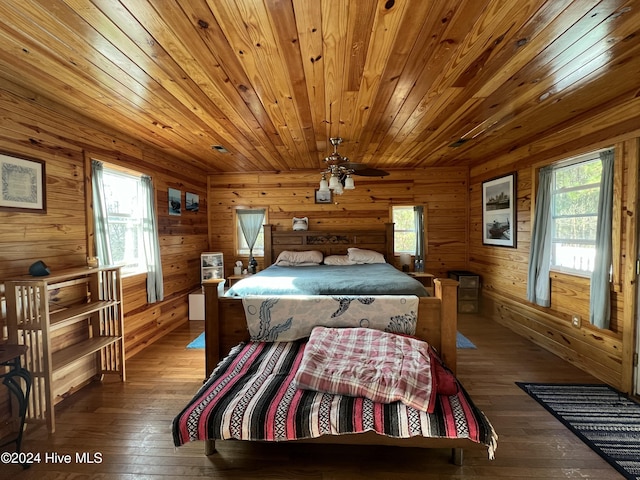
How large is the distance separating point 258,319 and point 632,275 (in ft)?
→ 10.1

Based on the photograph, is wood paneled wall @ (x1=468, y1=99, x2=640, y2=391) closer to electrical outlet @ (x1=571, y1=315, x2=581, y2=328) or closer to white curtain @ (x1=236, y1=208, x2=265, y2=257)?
electrical outlet @ (x1=571, y1=315, x2=581, y2=328)

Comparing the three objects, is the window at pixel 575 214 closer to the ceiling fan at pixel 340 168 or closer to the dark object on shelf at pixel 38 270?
the ceiling fan at pixel 340 168

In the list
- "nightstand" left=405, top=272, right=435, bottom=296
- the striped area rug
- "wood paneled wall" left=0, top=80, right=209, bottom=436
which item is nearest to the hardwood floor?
the striped area rug

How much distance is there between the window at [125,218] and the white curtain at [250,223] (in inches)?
70.5

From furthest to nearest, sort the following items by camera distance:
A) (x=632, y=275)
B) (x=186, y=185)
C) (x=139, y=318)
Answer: (x=186, y=185)
(x=139, y=318)
(x=632, y=275)

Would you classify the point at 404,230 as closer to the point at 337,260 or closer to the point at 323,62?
the point at 337,260

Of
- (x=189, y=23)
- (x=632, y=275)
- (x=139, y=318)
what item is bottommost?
(x=139, y=318)

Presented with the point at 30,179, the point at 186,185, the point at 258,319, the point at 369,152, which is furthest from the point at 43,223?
the point at 369,152

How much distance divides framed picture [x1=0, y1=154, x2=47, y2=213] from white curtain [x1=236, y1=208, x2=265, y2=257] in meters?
2.93

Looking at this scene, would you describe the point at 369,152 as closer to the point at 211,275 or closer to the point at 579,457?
the point at 211,275

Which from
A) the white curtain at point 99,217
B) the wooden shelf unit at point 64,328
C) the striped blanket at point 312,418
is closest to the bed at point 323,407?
the striped blanket at point 312,418

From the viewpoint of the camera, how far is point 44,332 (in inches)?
73.7

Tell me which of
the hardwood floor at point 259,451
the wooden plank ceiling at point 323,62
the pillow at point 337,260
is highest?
the wooden plank ceiling at point 323,62

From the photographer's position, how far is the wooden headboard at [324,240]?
15.7 ft
